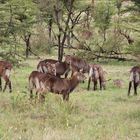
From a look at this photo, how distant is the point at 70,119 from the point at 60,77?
20.6ft

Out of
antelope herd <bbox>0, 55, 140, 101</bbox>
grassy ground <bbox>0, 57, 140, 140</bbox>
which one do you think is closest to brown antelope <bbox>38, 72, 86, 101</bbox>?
antelope herd <bbox>0, 55, 140, 101</bbox>

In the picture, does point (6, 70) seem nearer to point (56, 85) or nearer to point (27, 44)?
point (56, 85)

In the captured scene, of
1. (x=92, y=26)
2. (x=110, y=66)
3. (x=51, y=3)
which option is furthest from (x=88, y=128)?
(x=92, y=26)

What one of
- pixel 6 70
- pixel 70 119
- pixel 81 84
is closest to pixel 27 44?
pixel 81 84

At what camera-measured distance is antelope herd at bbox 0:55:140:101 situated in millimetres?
12148

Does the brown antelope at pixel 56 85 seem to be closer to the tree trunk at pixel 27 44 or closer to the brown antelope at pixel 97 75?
the brown antelope at pixel 97 75

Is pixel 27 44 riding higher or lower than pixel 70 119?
higher

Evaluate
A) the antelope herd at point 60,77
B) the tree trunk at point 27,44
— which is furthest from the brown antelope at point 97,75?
the tree trunk at point 27,44

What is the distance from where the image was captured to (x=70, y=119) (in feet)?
32.8

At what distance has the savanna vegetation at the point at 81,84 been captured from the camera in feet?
30.5

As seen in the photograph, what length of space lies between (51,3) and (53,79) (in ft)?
37.3

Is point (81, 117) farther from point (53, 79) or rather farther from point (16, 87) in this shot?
point (16, 87)

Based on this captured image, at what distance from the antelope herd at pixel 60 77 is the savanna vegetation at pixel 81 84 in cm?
39

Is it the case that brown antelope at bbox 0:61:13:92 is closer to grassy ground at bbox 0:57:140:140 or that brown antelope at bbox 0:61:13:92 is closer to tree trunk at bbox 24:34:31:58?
grassy ground at bbox 0:57:140:140
